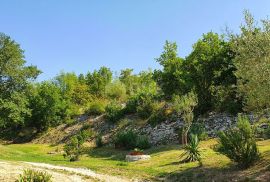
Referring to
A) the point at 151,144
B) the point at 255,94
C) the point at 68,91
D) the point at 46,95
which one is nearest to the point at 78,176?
the point at 255,94

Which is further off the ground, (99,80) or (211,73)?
(99,80)

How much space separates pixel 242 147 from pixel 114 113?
96.7ft

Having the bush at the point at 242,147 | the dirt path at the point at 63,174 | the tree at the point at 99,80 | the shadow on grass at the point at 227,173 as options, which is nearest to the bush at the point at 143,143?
the dirt path at the point at 63,174

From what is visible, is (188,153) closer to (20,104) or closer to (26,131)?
(20,104)

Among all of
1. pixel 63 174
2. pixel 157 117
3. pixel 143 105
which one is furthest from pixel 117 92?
pixel 63 174

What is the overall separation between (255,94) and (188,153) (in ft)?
26.4

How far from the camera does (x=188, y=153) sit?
82.9 feet

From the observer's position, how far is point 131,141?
3628 cm

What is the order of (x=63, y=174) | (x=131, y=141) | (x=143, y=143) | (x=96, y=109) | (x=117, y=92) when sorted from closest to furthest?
(x=63, y=174) < (x=143, y=143) < (x=131, y=141) < (x=96, y=109) < (x=117, y=92)

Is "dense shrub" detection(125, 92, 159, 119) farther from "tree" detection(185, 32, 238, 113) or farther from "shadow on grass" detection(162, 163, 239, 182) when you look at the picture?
"shadow on grass" detection(162, 163, 239, 182)

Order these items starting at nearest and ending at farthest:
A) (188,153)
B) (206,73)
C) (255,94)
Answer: (255,94) < (188,153) < (206,73)

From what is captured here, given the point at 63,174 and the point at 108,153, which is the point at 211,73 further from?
the point at 63,174

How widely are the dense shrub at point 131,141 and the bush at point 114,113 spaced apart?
9.04 m

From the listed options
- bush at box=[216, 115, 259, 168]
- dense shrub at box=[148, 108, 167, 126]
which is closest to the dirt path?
bush at box=[216, 115, 259, 168]
